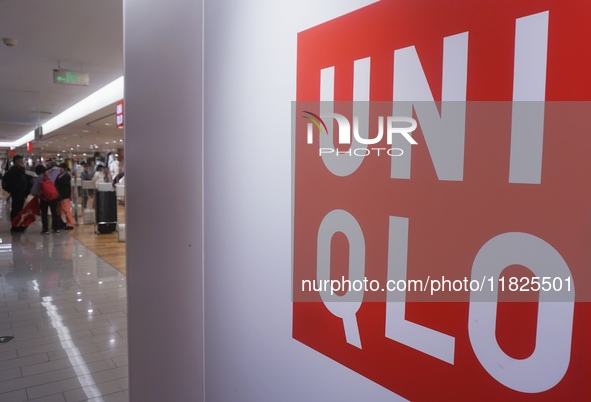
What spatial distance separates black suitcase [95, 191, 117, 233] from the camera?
8453 millimetres

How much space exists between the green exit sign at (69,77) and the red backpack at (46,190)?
2.75m

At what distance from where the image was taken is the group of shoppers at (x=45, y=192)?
8.52 meters

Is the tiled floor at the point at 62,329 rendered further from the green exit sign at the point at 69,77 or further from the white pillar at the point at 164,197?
the green exit sign at the point at 69,77

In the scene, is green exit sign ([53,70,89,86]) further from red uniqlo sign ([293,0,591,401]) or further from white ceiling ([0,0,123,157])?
red uniqlo sign ([293,0,591,401])

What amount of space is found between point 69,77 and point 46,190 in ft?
9.52

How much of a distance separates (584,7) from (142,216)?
6.30 feet

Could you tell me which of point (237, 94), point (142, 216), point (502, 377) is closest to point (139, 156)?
point (142, 216)

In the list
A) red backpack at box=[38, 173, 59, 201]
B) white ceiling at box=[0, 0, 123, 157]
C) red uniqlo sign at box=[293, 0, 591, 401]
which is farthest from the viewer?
red backpack at box=[38, 173, 59, 201]

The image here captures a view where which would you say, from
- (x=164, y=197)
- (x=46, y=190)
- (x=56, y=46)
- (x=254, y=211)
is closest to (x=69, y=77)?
(x=56, y=46)

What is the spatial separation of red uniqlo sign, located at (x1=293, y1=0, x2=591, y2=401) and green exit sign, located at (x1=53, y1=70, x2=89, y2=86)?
260 inches

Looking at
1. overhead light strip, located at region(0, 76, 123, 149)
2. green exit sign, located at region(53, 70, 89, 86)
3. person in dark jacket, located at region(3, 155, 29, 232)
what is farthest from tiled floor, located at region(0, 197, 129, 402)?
overhead light strip, located at region(0, 76, 123, 149)

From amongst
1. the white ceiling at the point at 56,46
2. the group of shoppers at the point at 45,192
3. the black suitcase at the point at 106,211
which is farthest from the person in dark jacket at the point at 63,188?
the white ceiling at the point at 56,46

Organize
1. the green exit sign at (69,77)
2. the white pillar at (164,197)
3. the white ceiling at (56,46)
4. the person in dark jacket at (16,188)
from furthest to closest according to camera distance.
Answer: the person in dark jacket at (16,188), the green exit sign at (69,77), the white ceiling at (56,46), the white pillar at (164,197)

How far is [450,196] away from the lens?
85 centimetres
